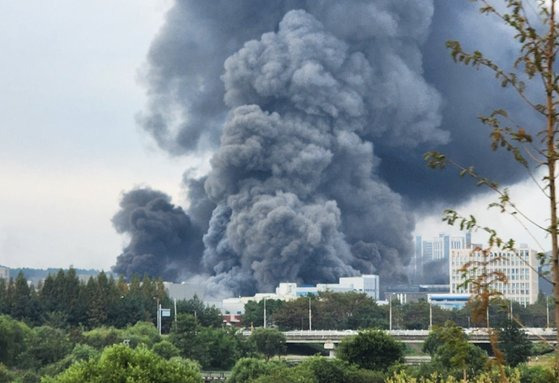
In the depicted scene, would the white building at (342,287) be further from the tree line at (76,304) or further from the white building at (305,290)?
the tree line at (76,304)

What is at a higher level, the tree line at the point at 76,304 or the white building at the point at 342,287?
the white building at the point at 342,287

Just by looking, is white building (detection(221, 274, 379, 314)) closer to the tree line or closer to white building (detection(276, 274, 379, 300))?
white building (detection(276, 274, 379, 300))

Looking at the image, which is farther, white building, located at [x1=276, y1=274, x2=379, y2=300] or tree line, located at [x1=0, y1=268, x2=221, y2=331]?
white building, located at [x1=276, y1=274, x2=379, y2=300]

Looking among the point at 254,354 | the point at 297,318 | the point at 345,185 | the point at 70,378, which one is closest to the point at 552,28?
the point at 70,378

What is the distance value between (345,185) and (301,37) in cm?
1487

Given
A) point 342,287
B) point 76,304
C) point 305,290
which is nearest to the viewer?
point 76,304

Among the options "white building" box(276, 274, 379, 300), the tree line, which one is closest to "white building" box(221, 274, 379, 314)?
"white building" box(276, 274, 379, 300)

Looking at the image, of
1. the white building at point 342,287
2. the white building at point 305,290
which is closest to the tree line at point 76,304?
the white building at point 305,290

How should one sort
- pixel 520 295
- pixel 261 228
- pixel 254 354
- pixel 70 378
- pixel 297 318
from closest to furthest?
pixel 70 378 → pixel 254 354 → pixel 297 318 → pixel 261 228 → pixel 520 295

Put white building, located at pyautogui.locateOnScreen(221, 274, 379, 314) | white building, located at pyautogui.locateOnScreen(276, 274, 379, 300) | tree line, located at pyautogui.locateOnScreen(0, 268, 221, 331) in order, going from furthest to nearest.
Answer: white building, located at pyautogui.locateOnScreen(276, 274, 379, 300) → white building, located at pyautogui.locateOnScreen(221, 274, 379, 314) → tree line, located at pyautogui.locateOnScreen(0, 268, 221, 331)

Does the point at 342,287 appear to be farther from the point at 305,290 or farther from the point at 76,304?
the point at 76,304

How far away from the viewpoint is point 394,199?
118 meters

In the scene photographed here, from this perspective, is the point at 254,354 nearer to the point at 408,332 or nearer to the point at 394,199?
the point at 408,332

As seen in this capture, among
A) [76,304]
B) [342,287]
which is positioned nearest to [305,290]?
[342,287]
